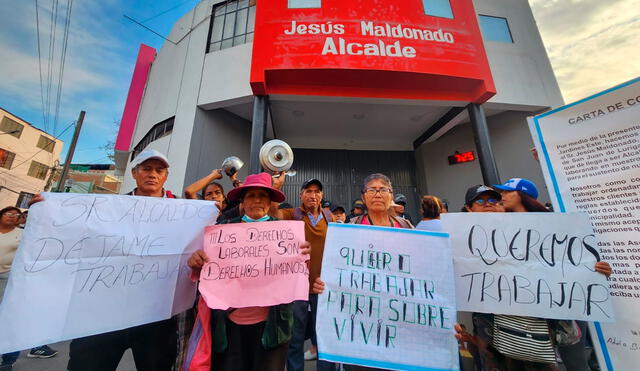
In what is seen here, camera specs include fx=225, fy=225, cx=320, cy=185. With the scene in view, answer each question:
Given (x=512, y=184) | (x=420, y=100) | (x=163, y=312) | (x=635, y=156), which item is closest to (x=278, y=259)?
(x=163, y=312)

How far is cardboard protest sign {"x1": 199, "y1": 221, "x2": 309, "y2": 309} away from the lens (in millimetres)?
1507

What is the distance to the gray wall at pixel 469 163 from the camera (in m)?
6.85

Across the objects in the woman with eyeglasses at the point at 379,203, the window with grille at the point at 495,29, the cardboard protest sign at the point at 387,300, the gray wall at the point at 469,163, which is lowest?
the cardboard protest sign at the point at 387,300

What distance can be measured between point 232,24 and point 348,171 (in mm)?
6560

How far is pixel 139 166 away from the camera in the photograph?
1.95 metres

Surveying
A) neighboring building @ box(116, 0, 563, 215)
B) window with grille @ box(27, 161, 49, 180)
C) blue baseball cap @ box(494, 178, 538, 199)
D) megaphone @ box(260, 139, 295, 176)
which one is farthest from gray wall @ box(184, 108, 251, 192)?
window with grille @ box(27, 161, 49, 180)

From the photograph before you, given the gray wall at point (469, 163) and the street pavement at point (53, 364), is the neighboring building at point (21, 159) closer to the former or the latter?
the street pavement at point (53, 364)

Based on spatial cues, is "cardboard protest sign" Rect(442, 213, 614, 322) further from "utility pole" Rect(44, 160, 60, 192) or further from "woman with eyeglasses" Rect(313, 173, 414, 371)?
"utility pole" Rect(44, 160, 60, 192)

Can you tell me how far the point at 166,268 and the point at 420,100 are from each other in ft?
A: 20.2

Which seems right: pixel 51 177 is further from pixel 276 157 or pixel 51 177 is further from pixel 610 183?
pixel 610 183

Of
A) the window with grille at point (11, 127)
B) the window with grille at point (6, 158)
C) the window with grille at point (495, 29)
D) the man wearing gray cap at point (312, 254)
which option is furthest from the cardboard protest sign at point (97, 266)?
the window with grille at point (11, 127)

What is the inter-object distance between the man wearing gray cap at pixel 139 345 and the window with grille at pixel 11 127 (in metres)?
31.3

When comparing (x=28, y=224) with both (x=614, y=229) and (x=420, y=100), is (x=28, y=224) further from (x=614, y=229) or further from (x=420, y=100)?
(x=420, y=100)

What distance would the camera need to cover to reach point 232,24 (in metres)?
7.68
